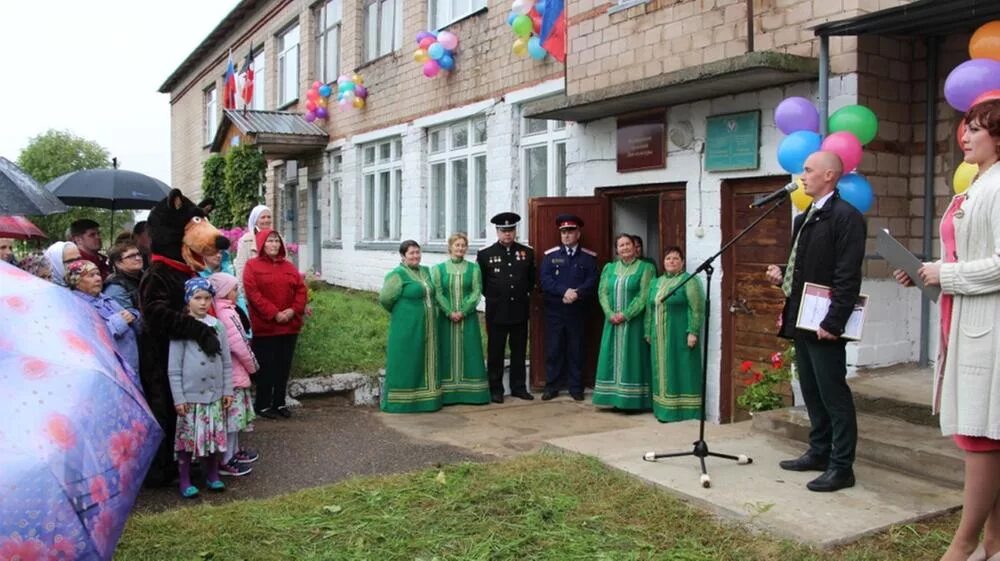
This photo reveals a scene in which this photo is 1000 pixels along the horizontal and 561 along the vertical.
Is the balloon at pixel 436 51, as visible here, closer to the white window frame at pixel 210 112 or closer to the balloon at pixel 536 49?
the balloon at pixel 536 49

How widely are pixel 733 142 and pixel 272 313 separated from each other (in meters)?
4.00

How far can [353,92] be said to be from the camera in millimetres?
16016

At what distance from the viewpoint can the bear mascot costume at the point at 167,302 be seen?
5332mm

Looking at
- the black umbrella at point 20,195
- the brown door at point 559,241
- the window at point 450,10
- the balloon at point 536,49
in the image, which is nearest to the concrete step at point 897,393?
the brown door at point 559,241

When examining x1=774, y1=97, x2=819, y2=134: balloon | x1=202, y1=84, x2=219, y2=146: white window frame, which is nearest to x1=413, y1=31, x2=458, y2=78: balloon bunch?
x1=774, y1=97, x2=819, y2=134: balloon

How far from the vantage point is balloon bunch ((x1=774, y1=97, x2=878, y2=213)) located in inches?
215

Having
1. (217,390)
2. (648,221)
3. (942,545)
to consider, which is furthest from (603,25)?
(942,545)

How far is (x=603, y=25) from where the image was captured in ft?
28.5

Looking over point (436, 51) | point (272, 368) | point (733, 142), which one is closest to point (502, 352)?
point (272, 368)

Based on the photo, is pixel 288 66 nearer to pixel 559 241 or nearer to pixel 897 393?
pixel 559 241

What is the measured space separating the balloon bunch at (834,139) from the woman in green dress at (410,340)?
3.42 metres

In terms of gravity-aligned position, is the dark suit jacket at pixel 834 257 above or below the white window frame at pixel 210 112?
below

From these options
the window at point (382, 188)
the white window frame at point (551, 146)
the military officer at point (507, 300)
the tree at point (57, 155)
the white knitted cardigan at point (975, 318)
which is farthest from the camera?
the tree at point (57, 155)

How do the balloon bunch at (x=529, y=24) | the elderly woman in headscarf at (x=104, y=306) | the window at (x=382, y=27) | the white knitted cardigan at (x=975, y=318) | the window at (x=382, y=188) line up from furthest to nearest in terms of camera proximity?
the window at (x=382, y=188), the window at (x=382, y=27), the balloon bunch at (x=529, y=24), the elderly woman in headscarf at (x=104, y=306), the white knitted cardigan at (x=975, y=318)
